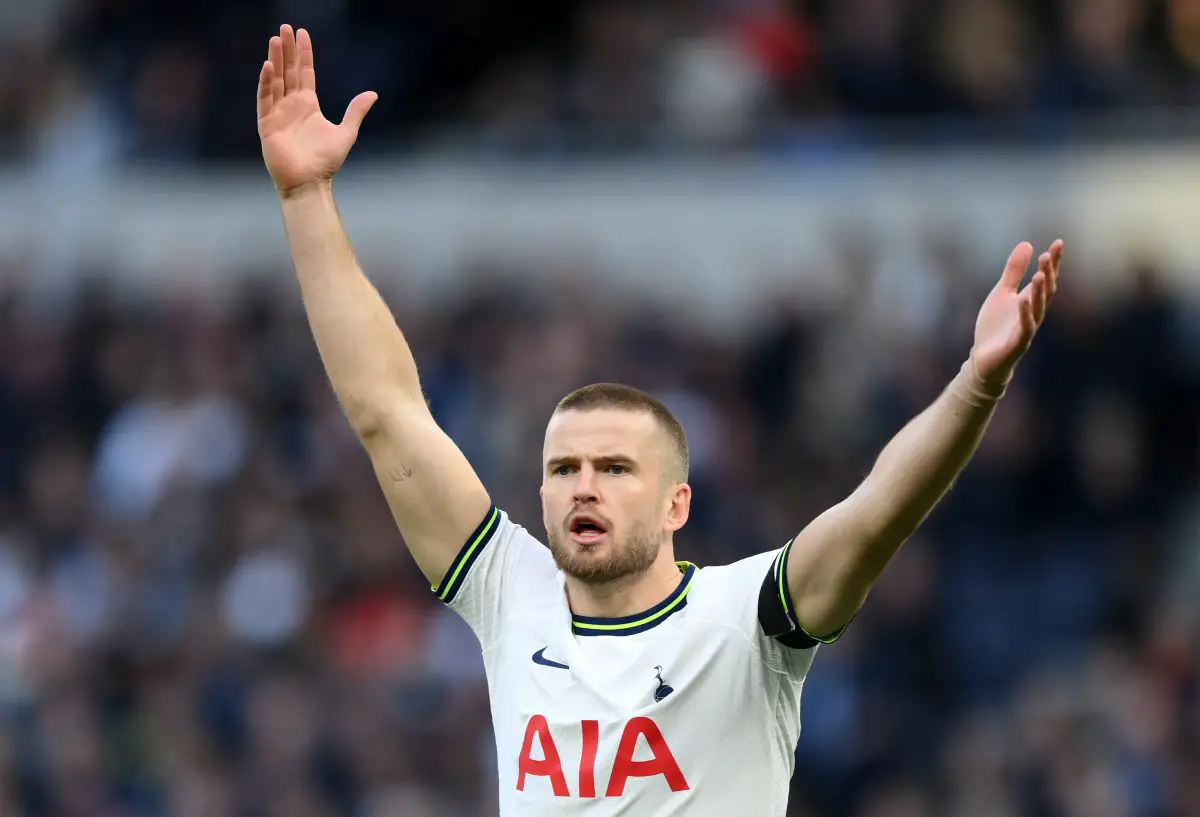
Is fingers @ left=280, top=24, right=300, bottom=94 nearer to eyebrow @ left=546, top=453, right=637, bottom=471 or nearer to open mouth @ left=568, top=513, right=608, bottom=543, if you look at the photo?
eyebrow @ left=546, top=453, right=637, bottom=471

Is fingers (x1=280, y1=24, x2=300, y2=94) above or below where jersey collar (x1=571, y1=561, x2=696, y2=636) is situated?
above

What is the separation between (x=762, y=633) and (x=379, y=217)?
31.8 ft

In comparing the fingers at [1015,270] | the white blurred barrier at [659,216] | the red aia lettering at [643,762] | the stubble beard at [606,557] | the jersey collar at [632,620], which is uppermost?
the white blurred barrier at [659,216]

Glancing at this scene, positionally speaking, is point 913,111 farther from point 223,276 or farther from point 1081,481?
point 223,276

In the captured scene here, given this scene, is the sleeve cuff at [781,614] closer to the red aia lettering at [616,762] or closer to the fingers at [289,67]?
the red aia lettering at [616,762]

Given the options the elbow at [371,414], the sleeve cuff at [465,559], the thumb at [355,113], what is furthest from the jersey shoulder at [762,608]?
the thumb at [355,113]

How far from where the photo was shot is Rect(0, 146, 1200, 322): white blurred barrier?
13.0m

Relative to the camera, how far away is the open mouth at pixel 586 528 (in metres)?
5.26

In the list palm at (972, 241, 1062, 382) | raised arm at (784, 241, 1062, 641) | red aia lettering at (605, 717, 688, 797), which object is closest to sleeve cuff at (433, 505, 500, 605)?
red aia lettering at (605, 717, 688, 797)

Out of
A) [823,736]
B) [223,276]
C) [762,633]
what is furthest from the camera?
[223,276]

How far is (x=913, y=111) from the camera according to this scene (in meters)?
13.4

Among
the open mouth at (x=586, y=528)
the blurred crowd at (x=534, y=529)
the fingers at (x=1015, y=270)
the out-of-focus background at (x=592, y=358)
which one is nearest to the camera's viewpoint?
the fingers at (x=1015, y=270)

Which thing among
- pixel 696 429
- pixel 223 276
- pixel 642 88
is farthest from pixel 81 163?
pixel 696 429

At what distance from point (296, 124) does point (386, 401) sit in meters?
0.90
